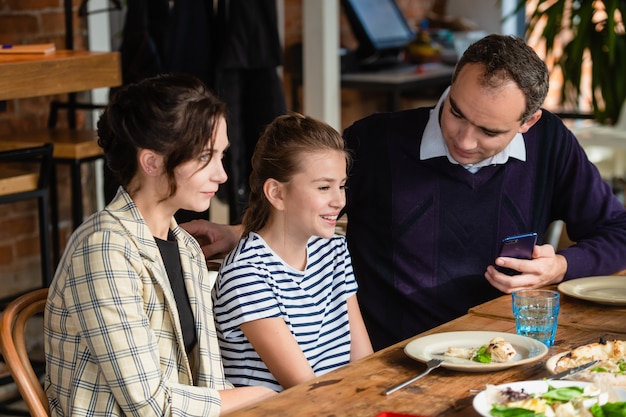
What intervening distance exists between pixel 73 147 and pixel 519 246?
1.62 meters

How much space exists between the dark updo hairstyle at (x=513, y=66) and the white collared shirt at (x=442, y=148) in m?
0.15

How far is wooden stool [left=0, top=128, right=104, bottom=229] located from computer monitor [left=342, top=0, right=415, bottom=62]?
239cm

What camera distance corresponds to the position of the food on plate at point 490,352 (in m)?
1.71

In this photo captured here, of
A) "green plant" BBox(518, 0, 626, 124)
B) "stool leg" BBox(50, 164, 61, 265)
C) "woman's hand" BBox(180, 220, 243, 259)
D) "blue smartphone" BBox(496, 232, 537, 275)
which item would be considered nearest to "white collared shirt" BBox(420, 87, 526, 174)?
"blue smartphone" BBox(496, 232, 537, 275)

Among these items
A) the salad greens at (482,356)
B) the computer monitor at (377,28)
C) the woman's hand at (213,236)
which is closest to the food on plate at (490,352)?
the salad greens at (482,356)

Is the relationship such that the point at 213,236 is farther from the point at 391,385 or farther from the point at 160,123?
the point at 391,385

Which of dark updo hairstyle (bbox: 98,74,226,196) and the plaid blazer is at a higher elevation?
dark updo hairstyle (bbox: 98,74,226,196)

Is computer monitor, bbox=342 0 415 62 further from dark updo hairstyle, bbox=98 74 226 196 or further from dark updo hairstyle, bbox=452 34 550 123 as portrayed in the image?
dark updo hairstyle, bbox=98 74 226 196

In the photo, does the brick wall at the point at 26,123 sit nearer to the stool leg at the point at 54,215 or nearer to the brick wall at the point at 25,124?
the brick wall at the point at 25,124

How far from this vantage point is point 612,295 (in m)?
2.15

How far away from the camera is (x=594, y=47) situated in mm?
4906

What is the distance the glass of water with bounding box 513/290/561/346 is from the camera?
187 centimetres

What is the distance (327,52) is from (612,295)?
238cm

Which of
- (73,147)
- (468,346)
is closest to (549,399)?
(468,346)
